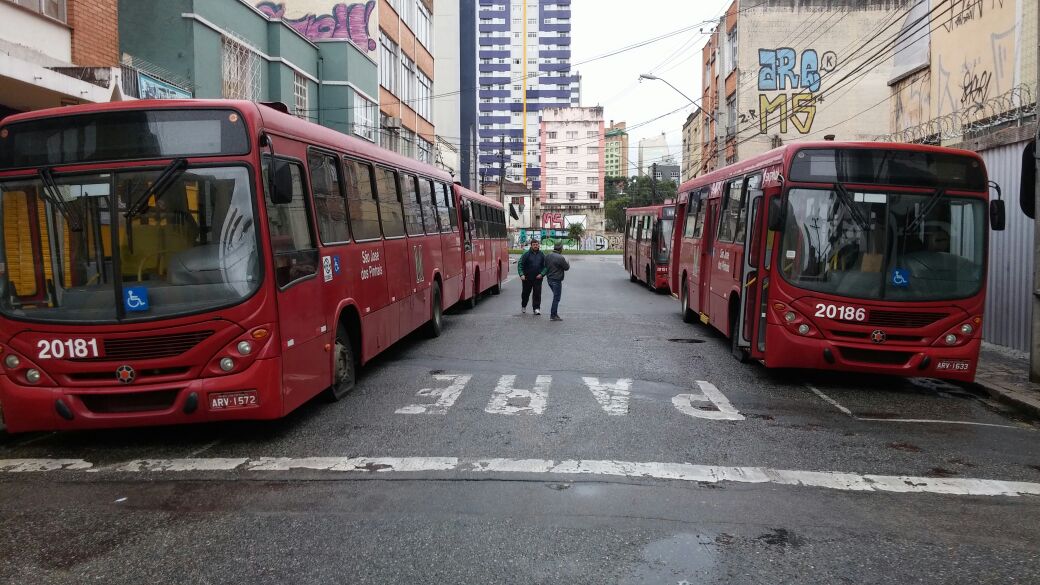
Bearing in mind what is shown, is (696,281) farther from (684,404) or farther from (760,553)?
(760,553)

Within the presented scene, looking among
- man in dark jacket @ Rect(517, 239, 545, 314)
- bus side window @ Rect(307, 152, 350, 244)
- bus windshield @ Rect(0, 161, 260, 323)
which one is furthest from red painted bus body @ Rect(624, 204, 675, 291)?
bus windshield @ Rect(0, 161, 260, 323)

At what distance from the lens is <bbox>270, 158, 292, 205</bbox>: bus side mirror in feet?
21.1

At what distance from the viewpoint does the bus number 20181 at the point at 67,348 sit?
6.18m

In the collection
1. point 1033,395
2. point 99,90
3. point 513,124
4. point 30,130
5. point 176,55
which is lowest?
point 1033,395

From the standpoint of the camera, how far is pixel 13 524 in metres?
4.94

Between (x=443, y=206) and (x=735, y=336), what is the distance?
6.23 m

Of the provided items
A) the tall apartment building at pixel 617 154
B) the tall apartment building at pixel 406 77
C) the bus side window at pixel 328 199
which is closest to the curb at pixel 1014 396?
the bus side window at pixel 328 199

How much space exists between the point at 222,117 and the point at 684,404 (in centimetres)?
534

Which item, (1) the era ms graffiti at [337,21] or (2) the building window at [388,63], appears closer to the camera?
(1) the era ms graffiti at [337,21]

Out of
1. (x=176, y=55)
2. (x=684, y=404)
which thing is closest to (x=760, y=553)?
(x=684, y=404)

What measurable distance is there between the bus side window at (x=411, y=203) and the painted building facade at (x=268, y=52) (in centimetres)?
747

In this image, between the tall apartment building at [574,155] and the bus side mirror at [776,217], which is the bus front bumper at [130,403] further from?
the tall apartment building at [574,155]

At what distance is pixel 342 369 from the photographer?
866cm

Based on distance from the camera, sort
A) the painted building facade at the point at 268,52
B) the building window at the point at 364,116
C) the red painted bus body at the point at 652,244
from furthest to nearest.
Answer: the building window at the point at 364,116 → the red painted bus body at the point at 652,244 → the painted building facade at the point at 268,52
